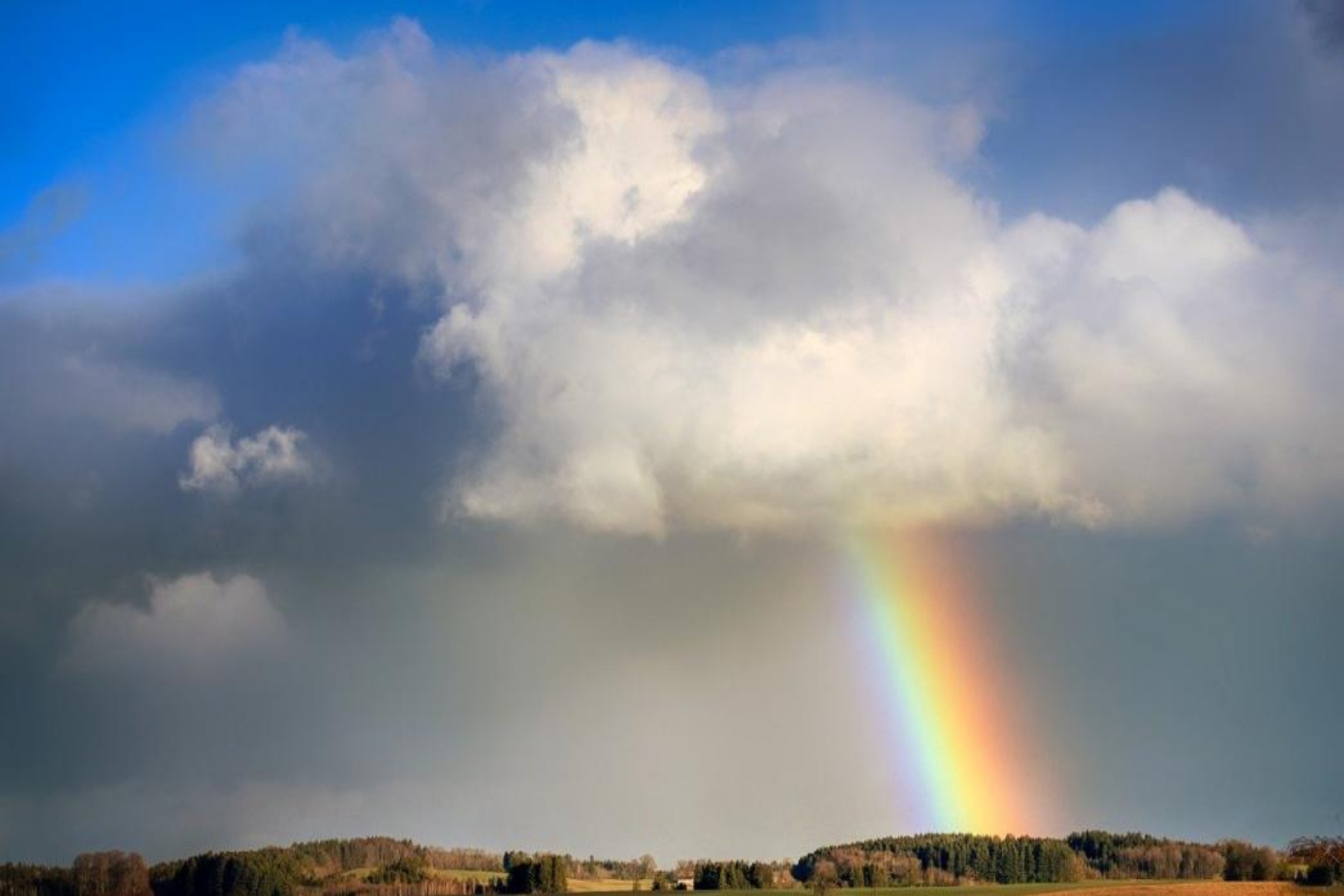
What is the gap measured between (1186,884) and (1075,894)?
18.7m

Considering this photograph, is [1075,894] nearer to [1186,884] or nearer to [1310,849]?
[1186,884]

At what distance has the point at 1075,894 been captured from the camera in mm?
183000

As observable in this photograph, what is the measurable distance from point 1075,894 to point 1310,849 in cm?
3682

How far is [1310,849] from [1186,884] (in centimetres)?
1873

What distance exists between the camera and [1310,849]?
7589 inches

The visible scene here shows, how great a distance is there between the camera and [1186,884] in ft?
624

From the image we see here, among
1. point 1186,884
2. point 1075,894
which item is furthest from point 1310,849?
point 1075,894
